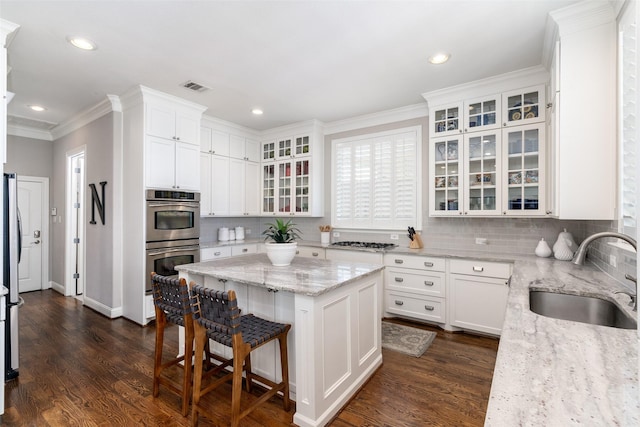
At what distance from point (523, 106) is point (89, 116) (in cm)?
548

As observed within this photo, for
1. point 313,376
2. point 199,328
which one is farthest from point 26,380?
point 313,376

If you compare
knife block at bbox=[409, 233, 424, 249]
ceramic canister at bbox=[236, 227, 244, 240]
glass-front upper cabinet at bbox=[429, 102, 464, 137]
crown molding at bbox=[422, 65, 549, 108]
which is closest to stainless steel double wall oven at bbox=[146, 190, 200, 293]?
ceramic canister at bbox=[236, 227, 244, 240]

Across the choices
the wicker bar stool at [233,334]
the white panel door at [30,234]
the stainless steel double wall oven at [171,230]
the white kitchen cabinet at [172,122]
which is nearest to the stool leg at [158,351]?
the wicker bar stool at [233,334]

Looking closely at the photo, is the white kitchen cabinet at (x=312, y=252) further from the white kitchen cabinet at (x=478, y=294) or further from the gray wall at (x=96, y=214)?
the gray wall at (x=96, y=214)

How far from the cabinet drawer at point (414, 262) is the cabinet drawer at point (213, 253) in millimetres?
2335

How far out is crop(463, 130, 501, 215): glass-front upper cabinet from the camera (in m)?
3.31

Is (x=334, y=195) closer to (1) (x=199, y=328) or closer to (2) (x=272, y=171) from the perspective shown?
(2) (x=272, y=171)

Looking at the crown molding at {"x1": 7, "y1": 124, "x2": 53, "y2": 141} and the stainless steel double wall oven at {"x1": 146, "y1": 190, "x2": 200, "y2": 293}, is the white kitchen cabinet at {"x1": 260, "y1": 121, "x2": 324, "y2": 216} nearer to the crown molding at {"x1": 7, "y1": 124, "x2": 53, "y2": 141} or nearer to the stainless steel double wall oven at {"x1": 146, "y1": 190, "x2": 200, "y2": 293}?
the stainless steel double wall oven at {"x1": 146, "y1": 190, "x2": 200, "y2": 293}

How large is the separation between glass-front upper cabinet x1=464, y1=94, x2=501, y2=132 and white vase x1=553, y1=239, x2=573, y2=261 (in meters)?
1.34

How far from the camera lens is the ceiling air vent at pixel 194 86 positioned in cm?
340

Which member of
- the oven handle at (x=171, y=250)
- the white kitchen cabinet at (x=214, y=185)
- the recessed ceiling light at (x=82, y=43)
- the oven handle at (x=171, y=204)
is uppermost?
the recessed ceiling light at (x=82, y=43)

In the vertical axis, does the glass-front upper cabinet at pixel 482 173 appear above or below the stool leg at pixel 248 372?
above

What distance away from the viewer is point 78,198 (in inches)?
194

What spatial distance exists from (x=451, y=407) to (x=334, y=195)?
332cm
